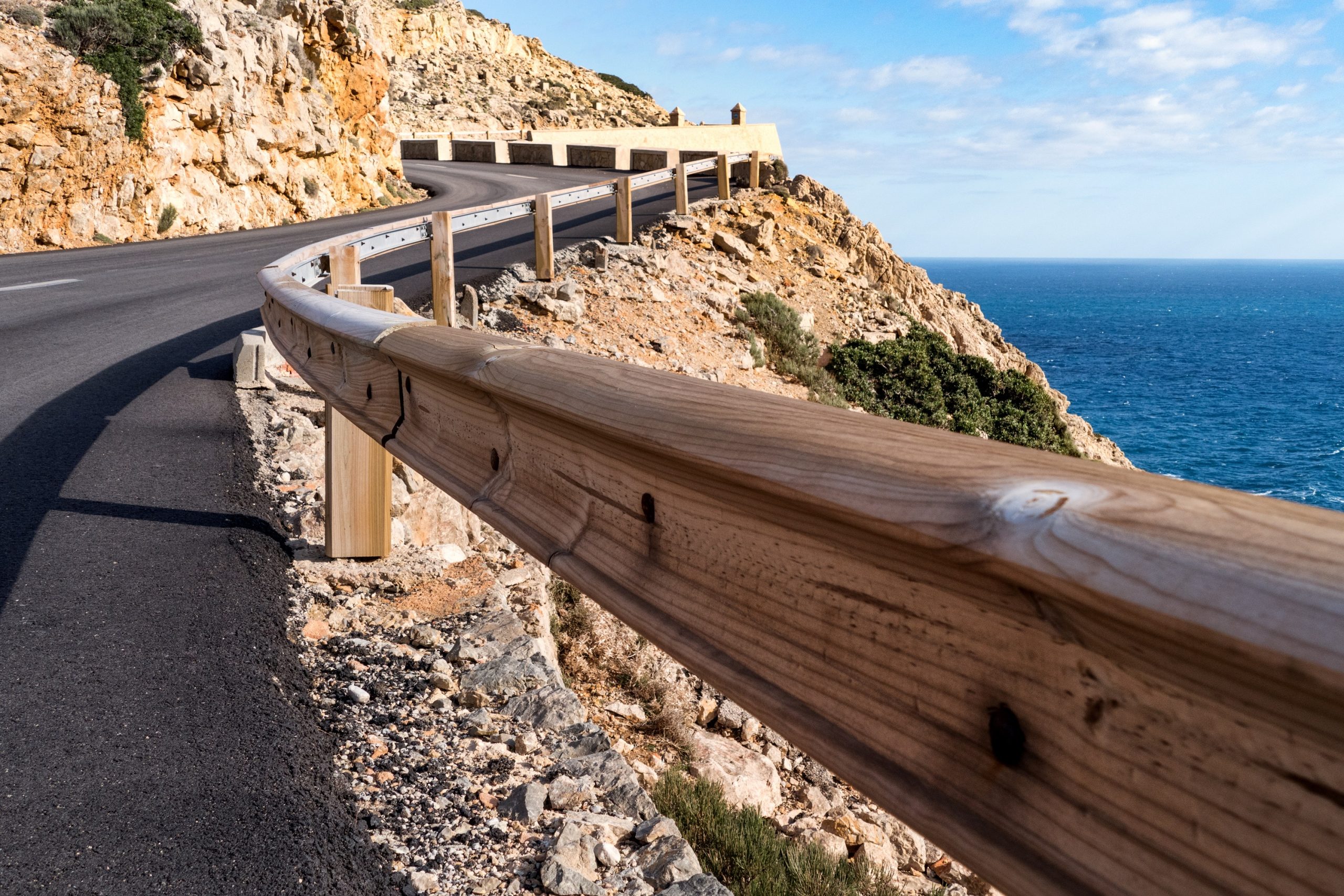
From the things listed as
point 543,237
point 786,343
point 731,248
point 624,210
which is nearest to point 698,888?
point 543,237

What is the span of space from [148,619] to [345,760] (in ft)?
4.01

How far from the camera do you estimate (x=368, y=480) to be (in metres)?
4.41

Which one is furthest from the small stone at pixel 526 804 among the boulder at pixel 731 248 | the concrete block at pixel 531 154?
the concrete block at pixel 531 154

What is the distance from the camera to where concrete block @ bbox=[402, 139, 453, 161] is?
41.1m

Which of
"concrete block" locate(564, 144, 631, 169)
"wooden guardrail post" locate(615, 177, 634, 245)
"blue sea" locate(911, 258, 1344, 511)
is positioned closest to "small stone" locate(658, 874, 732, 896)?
"blue sea" locate(911, 258, 1344, 511)

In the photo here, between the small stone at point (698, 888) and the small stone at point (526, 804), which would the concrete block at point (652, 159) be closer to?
the small stone at point (526, 804)

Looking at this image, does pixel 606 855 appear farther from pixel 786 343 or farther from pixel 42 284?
pixel 786 343

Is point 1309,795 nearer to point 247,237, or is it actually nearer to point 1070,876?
point 1070,876

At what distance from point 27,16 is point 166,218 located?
400cm

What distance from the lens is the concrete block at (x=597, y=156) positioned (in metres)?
33.5

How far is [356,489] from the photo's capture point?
4.42 meters

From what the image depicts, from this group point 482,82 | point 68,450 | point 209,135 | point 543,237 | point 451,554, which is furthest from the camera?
point 482,82

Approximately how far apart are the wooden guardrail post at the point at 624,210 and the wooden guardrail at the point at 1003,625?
14.2m

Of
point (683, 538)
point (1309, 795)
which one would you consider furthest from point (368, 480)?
point (1309, 795)
